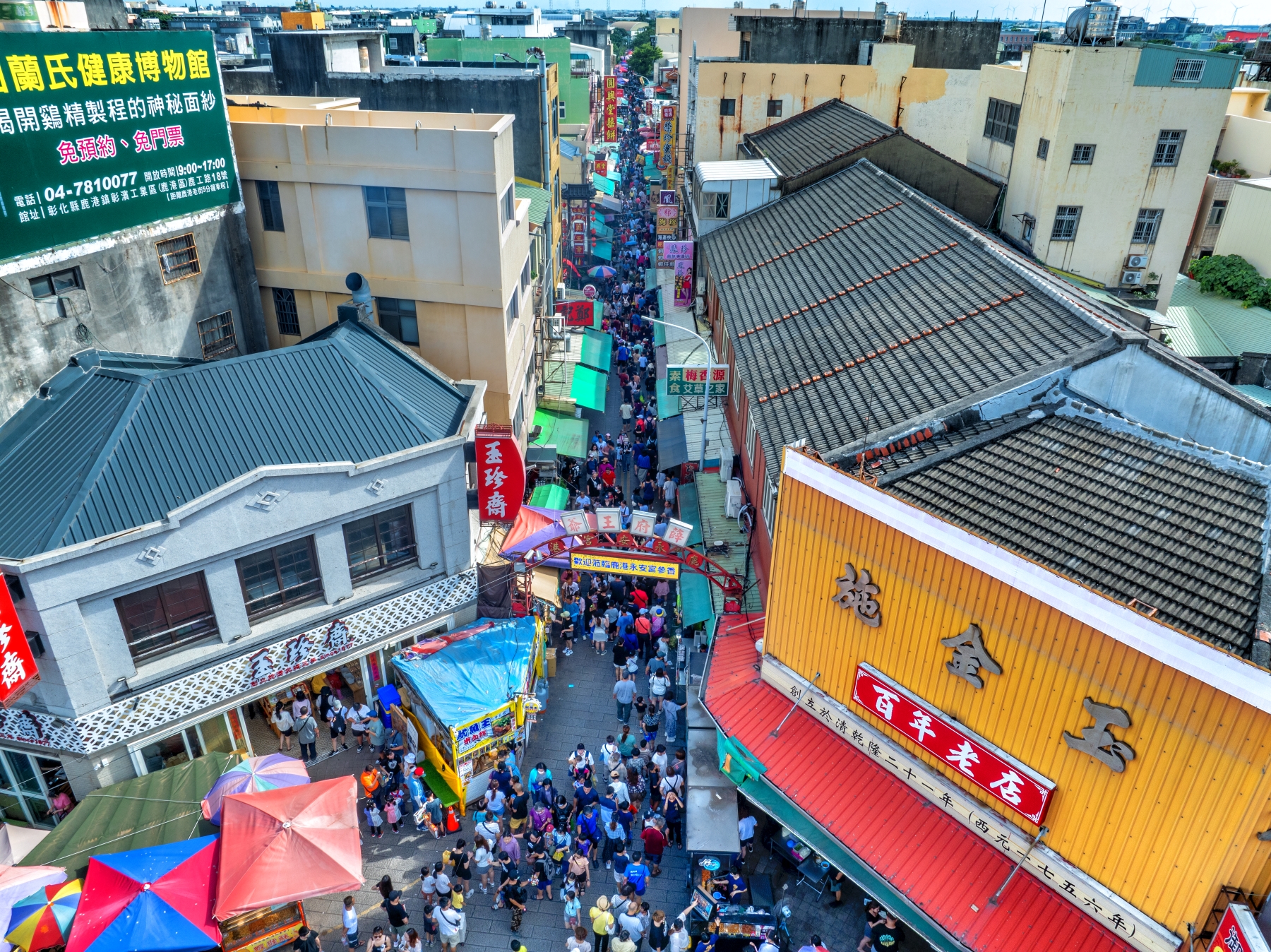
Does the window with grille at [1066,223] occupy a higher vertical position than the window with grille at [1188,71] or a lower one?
lower

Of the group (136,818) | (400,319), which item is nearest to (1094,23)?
(400,319)

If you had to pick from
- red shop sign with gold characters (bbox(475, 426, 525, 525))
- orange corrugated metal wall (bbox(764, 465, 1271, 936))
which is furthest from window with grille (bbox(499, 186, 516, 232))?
orange corrugated metal wall (bbox(764, 465, 1271, 936))

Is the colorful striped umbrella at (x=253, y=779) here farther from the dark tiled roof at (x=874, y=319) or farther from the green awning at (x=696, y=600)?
the dark tiled roof at (x=874, y=319)

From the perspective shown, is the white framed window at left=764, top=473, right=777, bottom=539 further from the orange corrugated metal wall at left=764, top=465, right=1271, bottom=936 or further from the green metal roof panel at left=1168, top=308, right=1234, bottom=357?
the green metal roof panel at left=1168, top=308, right=1234, bottom=357

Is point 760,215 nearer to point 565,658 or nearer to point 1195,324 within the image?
point 1195,324

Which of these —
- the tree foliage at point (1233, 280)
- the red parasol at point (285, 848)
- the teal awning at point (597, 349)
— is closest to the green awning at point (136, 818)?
the red parasol at point (285, 848)

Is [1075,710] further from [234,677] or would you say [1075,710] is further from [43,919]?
[43,919]
